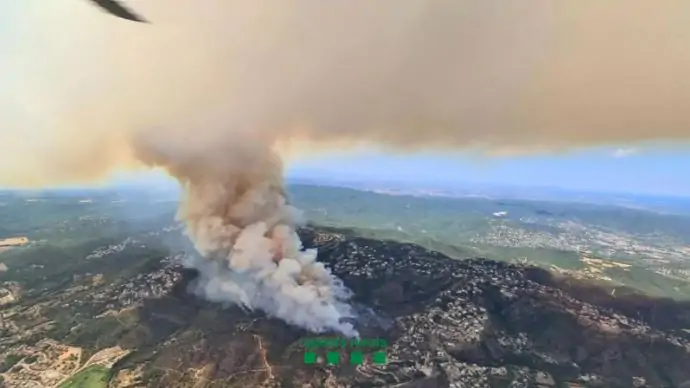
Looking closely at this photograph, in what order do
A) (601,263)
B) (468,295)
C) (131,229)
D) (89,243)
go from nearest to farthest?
(468,295) < (89,243) < (131,229) < (601,263)

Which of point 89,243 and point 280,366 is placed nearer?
point 280,366

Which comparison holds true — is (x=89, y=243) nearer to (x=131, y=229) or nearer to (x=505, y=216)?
(x=131, y=229)

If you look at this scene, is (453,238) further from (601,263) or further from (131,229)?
(131,229)

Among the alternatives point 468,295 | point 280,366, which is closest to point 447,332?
point 468,295

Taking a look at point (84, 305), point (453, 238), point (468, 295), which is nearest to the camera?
point (84, 305)

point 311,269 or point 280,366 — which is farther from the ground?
point 311,269

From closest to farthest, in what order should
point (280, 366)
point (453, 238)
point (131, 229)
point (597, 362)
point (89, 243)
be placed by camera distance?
point (280, 366) → point (597, 362) → point (89, 243) → point (131, 229) → point (453, 238)

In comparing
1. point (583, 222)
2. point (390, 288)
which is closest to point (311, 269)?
point (390, 288)

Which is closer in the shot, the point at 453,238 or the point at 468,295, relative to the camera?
the point at 468,295

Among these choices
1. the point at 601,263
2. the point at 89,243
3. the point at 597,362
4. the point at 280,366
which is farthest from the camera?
the point at 601,263
